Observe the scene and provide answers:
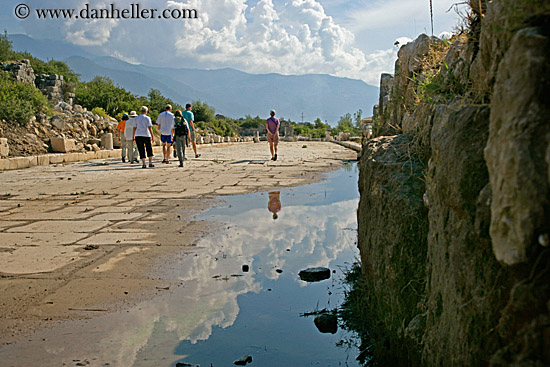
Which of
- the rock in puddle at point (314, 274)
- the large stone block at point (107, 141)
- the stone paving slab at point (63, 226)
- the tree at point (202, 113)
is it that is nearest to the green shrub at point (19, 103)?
the large stone block at point (107, 141)

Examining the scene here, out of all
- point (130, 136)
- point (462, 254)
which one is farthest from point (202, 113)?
point (462, 254)

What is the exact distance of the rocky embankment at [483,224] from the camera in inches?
53.5

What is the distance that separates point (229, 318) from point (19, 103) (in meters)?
16.7

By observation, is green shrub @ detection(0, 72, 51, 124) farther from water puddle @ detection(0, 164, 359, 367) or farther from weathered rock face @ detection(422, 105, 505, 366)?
weathered rock face @ detection(422, 105, 505, 366)

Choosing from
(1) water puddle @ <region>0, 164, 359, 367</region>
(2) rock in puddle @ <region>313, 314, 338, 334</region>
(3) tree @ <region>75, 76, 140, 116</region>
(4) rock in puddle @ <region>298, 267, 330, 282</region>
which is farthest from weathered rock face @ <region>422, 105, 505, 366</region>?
(3) tree @ <region>75, 76, 140, 116</region>

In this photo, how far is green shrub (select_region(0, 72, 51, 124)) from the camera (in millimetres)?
16625

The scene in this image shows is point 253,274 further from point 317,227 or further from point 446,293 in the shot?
point 446,293

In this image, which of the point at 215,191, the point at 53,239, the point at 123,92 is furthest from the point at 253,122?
the point at 53,239

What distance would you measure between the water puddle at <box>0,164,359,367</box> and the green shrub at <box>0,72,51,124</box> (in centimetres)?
1422

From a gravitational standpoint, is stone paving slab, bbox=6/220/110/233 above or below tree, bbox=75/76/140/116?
below

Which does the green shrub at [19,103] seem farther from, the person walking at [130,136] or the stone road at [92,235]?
the stone road at [92,235]

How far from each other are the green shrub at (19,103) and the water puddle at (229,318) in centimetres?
1422

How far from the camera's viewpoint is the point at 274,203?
739cm

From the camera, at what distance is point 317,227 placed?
575cm
